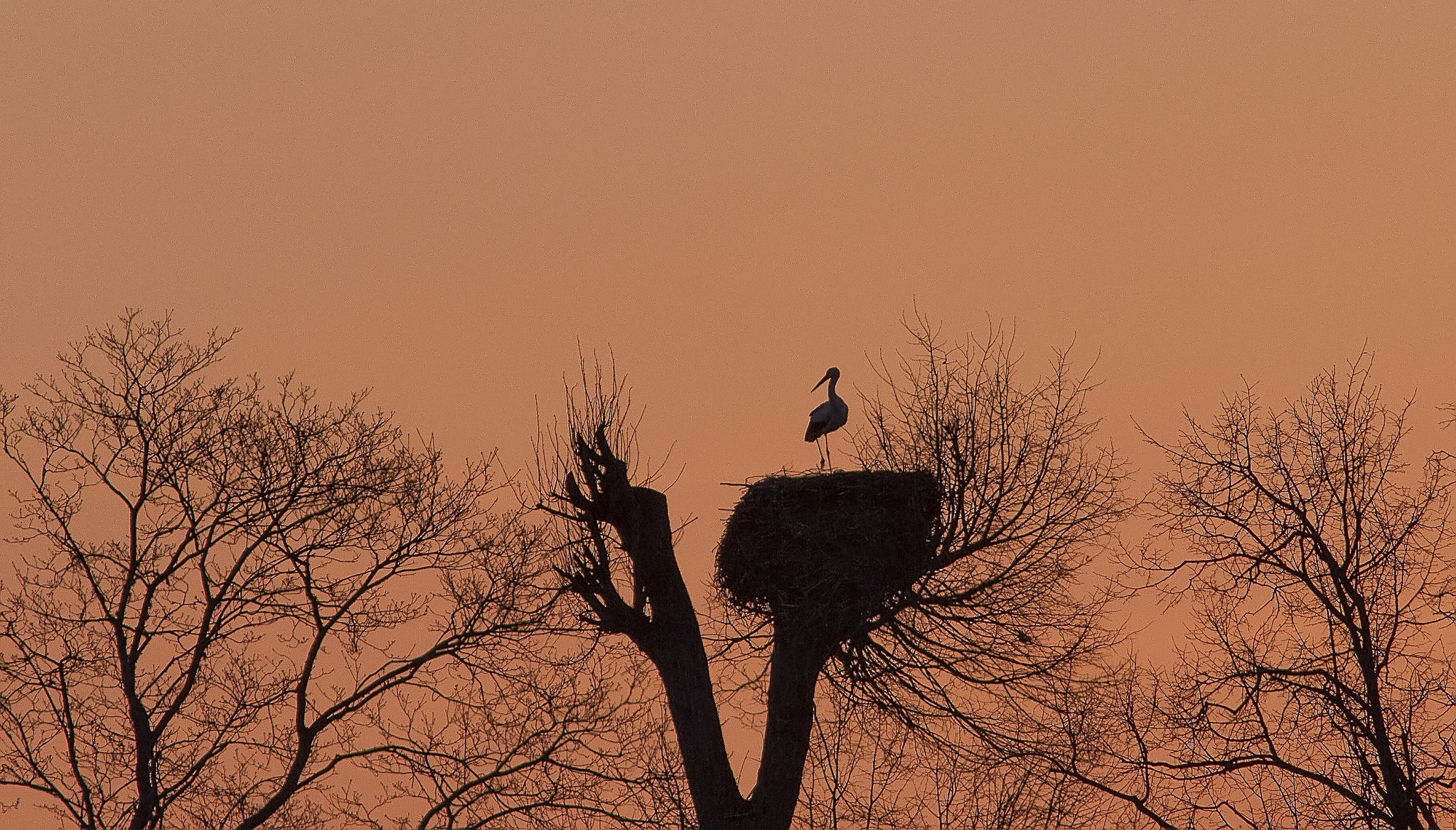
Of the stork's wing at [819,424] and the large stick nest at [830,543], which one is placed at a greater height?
the stork's wing at [819,424]

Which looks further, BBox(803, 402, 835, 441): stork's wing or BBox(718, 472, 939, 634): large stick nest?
BBox(803, 402, 835, 441): stork's wing

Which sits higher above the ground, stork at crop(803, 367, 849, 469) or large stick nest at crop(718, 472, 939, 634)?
stork at crop(803, 367, 849, 469)

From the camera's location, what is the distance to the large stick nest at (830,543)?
16.9 metres

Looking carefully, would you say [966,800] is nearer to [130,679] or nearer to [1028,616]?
[1028,616]

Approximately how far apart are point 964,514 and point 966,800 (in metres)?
2.55

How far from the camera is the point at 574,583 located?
16141 mm

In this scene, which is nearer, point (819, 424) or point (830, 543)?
point (830, 543)

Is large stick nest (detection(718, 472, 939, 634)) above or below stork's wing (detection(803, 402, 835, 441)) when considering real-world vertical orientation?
below

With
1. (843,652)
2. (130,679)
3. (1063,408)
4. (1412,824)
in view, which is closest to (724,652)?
(843,652)

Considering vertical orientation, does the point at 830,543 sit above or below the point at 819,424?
below

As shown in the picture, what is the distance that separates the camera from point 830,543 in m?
17.0

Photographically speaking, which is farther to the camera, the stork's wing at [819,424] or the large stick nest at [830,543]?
the stork's wing at [819,424]

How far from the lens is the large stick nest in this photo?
16922mm

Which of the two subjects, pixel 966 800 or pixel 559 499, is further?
pixel 966 800
